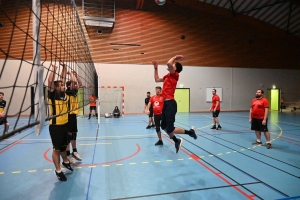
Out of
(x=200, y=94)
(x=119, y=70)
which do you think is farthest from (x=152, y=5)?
(x=200, y=94)

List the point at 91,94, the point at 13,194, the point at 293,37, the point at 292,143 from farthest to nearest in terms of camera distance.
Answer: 1. the point at 293,37
2. the point at 91,94
3. the point at 292,143
4. the point at 13,194

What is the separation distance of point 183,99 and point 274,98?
1175cm

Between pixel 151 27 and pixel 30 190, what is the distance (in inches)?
624

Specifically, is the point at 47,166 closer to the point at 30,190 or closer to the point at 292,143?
the point at 30,190

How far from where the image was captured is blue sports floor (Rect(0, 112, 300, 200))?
3215 millimetres

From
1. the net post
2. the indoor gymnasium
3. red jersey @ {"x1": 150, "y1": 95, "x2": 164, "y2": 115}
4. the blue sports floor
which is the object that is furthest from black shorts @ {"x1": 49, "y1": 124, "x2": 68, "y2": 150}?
red jersey @ {"x1": 150, "y1": 95, "x2": 164, "y2": 115}

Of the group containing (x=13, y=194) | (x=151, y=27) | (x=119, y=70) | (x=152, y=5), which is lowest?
(x=13, y=194)

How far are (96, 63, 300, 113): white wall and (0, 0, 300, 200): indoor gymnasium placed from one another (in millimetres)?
102

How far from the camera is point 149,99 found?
11.1 metres

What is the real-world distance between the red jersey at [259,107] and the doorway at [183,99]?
11406 mm

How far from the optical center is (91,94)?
13.6 m

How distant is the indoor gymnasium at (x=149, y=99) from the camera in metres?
3.35

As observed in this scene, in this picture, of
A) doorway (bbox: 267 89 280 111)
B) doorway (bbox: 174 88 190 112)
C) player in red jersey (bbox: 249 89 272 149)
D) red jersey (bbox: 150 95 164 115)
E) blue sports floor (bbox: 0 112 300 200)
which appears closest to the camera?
blue sports floor (bbox: 0 112 300 200)

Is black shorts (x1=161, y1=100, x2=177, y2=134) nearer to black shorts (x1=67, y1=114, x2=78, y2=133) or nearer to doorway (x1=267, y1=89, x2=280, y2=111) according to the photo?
black shorts (x1=67, y1=114, x2=78, y2=133)
